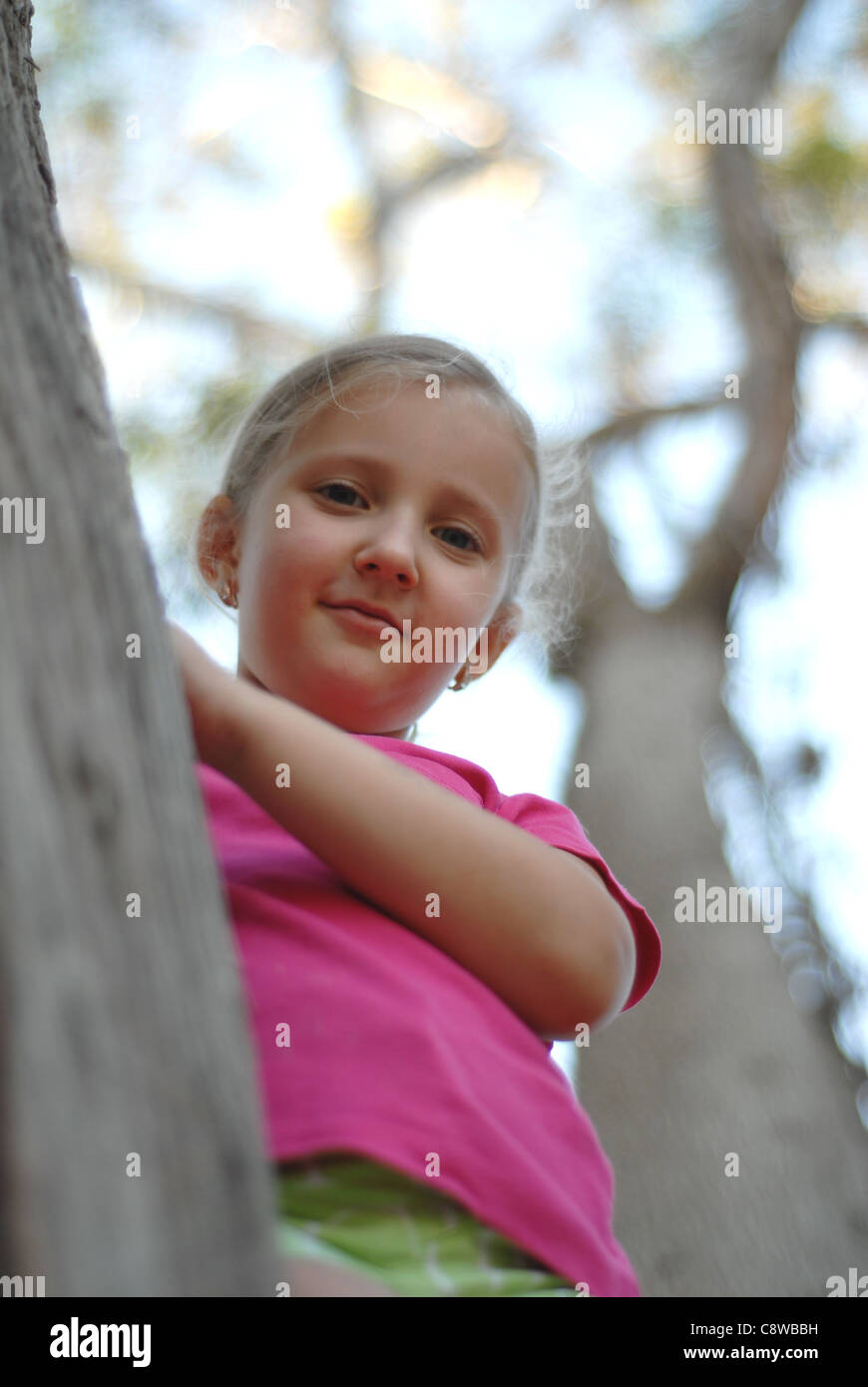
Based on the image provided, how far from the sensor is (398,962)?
764mm

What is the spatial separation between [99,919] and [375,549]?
0.63 meters

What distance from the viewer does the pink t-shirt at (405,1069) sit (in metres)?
0.69

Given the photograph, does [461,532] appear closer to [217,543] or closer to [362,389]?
[362,389]

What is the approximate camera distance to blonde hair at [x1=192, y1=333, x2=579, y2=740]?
117 cm

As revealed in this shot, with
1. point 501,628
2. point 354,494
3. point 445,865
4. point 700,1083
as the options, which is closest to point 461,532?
point 354,494

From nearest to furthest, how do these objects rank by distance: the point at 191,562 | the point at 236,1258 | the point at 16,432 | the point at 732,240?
the point at 236,1258 → the point at 16,432 → the point at 191,562 → the point at 732,240

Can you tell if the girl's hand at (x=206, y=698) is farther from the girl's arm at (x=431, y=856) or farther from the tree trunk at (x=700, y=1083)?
the tree trunk at (x=700, y=1083)

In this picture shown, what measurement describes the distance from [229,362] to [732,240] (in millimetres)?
1608

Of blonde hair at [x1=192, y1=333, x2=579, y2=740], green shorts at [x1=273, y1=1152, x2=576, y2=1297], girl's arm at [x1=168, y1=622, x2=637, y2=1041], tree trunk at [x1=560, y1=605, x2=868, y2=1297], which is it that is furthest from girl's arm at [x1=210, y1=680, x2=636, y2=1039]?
tree trunk at [x1=560, y1=605, x2=868, y2=1297]

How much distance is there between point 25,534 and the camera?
492 mm

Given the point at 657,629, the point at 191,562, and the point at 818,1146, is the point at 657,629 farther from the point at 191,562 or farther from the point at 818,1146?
the point at 191,562

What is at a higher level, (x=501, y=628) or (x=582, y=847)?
(x=501, y=628)

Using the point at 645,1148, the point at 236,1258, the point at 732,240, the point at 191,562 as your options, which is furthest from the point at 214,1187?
the point at 732,240

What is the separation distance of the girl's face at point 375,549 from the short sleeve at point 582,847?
15 cm
